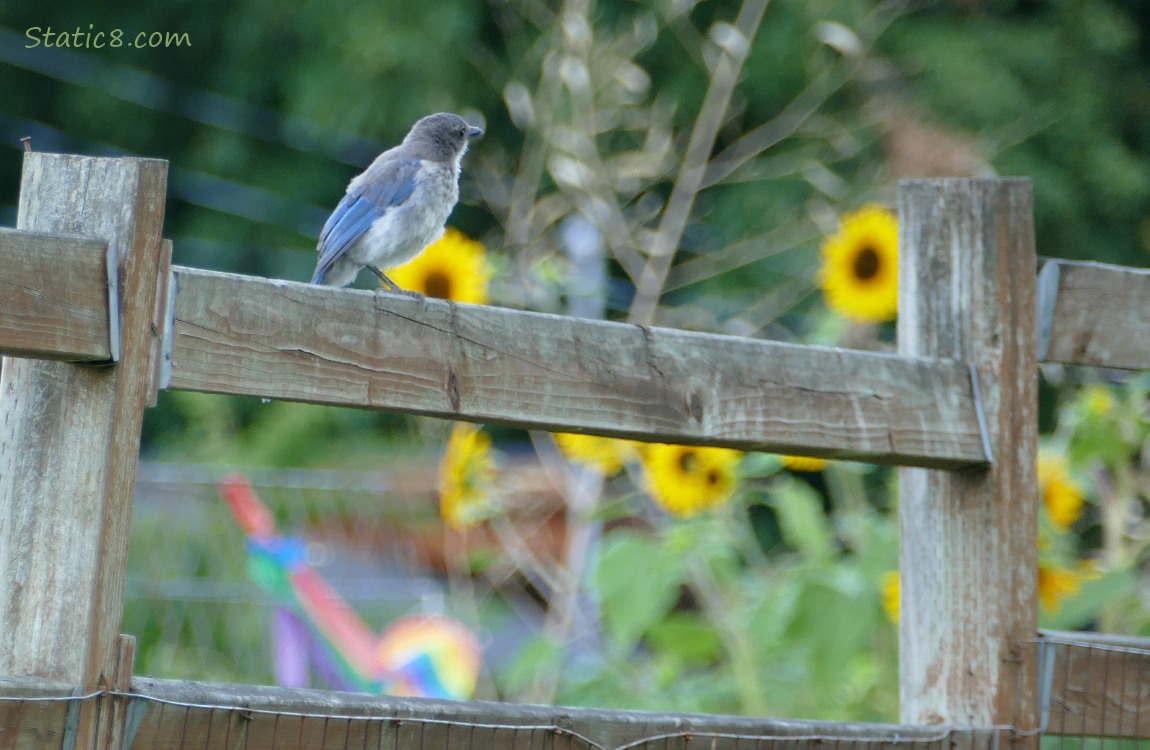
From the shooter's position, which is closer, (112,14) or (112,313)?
(112,313)

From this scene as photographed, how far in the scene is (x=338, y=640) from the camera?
504 centimetres

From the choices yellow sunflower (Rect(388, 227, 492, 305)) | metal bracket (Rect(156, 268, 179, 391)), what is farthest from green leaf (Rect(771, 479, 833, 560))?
metal bracket (Rect(156, 268, 179, 391))

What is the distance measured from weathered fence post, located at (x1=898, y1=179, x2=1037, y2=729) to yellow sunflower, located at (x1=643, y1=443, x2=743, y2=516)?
1.41 metres

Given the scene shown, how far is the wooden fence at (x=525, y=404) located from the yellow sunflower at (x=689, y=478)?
1.41m

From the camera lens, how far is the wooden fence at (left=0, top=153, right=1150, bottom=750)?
146cm

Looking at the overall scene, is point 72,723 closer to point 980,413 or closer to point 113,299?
point 113,299

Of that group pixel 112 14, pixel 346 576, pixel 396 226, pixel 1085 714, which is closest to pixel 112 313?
pixel 1085 714

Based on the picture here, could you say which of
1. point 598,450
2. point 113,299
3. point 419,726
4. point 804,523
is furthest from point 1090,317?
point 598,450

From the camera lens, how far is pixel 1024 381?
2.16 m

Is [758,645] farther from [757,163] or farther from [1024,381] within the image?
[757,163]

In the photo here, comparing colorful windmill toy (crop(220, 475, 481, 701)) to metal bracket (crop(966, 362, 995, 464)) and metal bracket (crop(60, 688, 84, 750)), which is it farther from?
metal bracket (crop(60, 688, 84, 750))

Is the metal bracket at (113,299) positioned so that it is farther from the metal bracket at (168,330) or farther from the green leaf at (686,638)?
the green leaf at (686,638)

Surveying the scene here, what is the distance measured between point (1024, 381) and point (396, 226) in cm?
200

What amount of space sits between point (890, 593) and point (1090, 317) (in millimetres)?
1048
